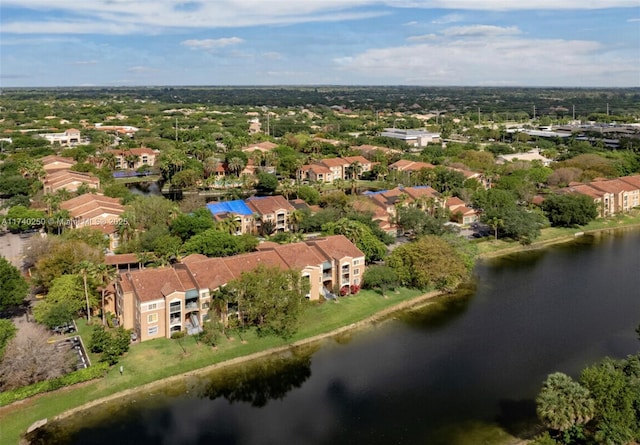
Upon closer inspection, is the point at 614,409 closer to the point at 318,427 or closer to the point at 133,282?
the point at 318,427

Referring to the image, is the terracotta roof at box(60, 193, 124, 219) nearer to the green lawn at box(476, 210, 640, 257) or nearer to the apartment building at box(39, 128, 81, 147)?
the green lawn at box(476, 210, 640, 257)

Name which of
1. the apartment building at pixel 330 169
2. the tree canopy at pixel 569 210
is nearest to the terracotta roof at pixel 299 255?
the tree canopy at pixel 569 210

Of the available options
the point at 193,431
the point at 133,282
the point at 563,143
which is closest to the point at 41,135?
the point at 133,282

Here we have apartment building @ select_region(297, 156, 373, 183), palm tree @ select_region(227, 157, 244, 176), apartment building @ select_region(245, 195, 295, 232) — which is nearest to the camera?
apartment building @ select_region(245, 195, 295, 232)

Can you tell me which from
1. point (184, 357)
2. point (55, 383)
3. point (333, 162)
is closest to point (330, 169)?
point (333, 162)

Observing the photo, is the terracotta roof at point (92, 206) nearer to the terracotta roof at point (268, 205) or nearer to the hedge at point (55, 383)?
the terracotta roof at point (268, 205)

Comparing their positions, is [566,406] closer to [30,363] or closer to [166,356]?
[166,356]

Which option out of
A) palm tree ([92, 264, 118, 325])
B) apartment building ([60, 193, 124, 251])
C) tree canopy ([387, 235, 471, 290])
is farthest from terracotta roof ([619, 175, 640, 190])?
palm tree ([92, 264, 118, 325])
